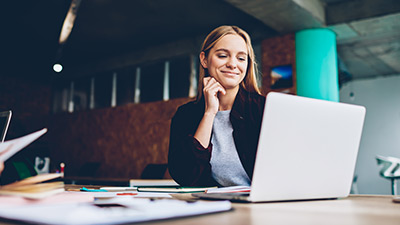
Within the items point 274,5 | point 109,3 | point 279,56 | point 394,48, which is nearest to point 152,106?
point 109,3

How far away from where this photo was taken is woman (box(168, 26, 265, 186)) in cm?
158

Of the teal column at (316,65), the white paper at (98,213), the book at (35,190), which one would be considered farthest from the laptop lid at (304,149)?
the teal column at (316,65)

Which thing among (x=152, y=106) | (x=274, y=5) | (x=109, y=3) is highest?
(x=109, y=3)

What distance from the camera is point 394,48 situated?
778cm

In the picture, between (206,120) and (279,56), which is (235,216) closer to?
(206,120)

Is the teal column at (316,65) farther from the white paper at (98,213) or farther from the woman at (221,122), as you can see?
the white paper at (98,213)

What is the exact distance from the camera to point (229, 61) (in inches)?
68.2

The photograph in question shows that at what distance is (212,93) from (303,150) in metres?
0.73

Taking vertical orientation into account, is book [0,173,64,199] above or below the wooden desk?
above

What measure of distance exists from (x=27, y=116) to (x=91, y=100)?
232 centimetres

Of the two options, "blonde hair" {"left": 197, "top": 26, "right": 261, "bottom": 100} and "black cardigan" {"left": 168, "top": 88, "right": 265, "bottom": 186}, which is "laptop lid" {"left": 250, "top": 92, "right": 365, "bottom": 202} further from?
"blonde hair" {"left": 197, "top": 26, "right": 261, "bottom": 100}

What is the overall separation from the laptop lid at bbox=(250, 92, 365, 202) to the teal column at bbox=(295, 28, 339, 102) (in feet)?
16.4

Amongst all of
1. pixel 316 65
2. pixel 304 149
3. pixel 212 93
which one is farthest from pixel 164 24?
pixel 304 149

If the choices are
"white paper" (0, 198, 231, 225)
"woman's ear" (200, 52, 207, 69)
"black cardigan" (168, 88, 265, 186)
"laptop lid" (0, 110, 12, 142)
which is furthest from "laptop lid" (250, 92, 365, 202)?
"laptop lid" (0, 110, 12, 142)
